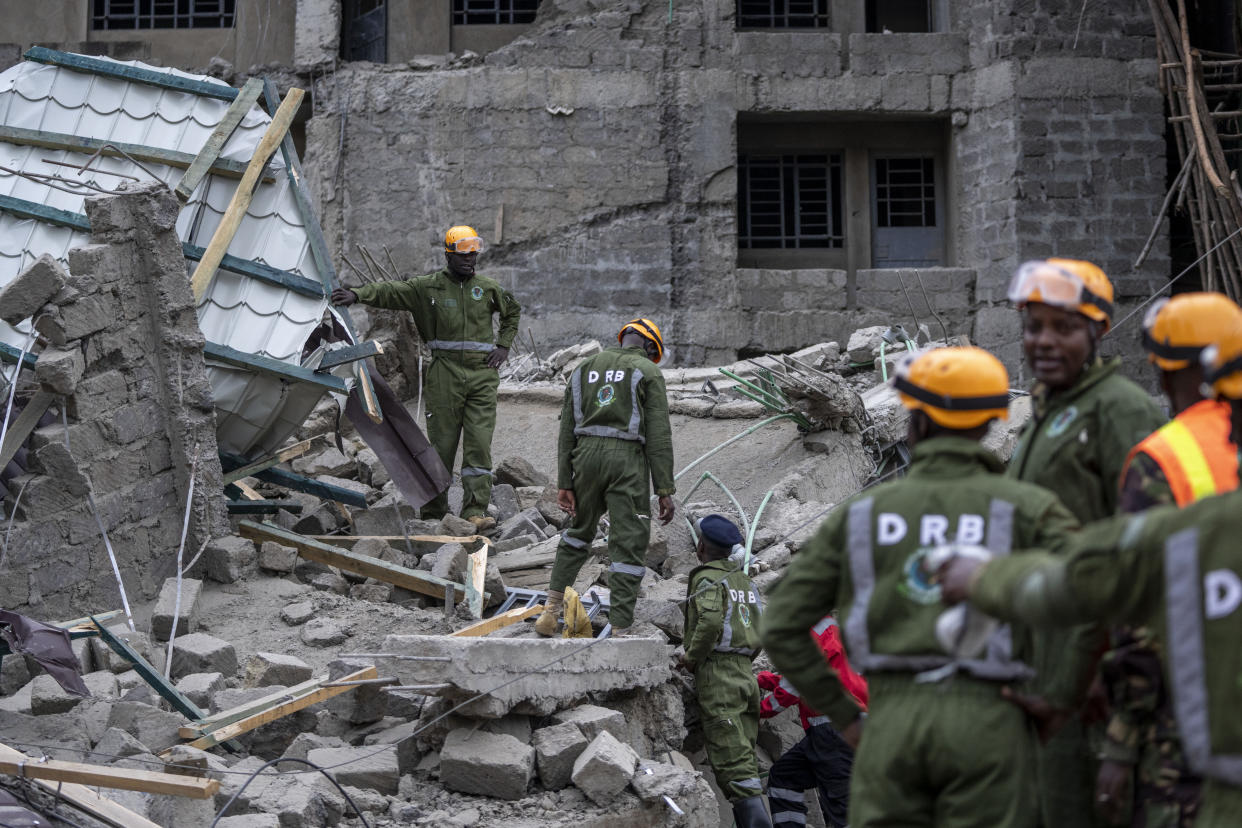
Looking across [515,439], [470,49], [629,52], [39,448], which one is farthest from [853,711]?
[470,49]

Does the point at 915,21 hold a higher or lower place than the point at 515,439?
higher

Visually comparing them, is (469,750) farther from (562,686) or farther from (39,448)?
(39,448)

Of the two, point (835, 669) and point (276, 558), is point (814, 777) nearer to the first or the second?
point (835, 669)

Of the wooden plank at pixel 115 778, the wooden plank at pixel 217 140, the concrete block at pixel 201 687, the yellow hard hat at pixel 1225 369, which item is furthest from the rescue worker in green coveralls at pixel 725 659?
the wooden plank at pixel 217 140

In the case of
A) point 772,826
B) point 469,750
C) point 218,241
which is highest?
point 218,241

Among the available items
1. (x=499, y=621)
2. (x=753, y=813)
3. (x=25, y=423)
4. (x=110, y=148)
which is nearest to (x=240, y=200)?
(x=110, y=148)

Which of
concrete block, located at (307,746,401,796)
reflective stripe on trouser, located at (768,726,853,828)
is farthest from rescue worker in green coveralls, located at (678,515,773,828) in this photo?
concrete block, located at (307,746,401,796)

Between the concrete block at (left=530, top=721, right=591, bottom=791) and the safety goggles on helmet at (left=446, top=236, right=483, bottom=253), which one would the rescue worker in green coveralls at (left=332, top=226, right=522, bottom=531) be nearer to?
the safety goggles on helmet at (left=446, top=236, right=483, bottom=253)

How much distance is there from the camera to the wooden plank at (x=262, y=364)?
8531mm

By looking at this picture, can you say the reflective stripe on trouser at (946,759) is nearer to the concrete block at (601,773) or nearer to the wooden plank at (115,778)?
the wooden plank at (115,778)

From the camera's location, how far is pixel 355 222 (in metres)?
15.3

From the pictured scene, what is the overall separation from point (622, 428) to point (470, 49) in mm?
9771

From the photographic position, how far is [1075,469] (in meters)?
3.74

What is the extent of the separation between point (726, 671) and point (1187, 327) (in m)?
3.99
